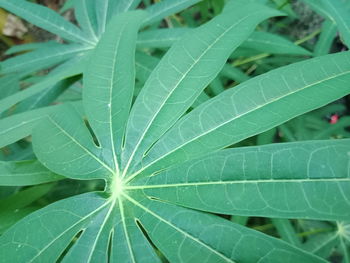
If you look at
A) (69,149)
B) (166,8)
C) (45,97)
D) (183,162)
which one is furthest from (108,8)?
(183,162)

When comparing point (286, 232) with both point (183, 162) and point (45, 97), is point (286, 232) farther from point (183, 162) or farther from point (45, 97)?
point (45, 97)

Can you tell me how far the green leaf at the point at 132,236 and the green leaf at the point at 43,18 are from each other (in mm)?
757

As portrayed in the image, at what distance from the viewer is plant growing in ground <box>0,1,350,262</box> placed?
55 cm

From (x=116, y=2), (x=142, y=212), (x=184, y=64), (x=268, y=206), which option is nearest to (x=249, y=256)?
(x=268, y=206)

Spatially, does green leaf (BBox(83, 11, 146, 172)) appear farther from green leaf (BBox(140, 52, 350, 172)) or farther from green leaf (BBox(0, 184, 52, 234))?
green leaf (BBox(0, 184, 52, 234))

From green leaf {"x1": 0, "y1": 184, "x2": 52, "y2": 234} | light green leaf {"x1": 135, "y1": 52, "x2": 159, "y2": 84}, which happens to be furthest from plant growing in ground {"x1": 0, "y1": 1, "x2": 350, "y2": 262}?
light green leaf {"x1": 135, "y1": 52, "x2": 159, "y2": 84}

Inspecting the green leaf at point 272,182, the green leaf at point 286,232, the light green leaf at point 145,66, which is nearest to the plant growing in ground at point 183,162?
the green leaf at point 272,182

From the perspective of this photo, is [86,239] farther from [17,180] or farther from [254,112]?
[254,112]

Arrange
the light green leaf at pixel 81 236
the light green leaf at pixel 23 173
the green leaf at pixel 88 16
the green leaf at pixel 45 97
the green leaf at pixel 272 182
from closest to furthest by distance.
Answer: the green leaf at pixel 272 182
the light green leaf at pixel 81 236
the light green leaf at pixel 23 173
the green leaf at pixel 45 97
the green leaf at pixel 88 16

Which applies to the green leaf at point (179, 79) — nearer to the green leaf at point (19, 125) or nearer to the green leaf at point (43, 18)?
the green leaf at point (19, 125)

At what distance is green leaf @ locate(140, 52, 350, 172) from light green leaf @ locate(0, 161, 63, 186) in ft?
0.82

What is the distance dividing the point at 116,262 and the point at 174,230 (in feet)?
0.38

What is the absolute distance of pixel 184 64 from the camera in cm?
74

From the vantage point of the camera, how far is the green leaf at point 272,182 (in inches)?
20.5
